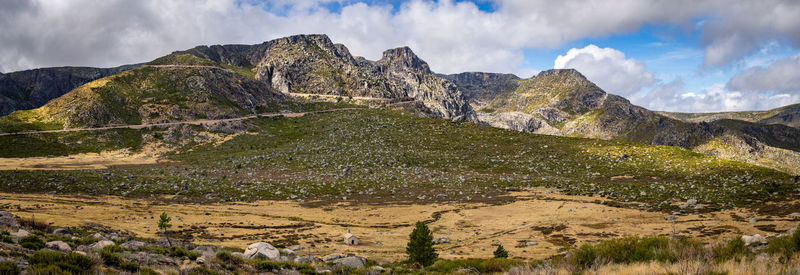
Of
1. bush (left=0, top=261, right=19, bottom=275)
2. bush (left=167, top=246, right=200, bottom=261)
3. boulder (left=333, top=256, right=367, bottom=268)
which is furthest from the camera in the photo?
boulder (left=333, top=256, right=367, bottom=268)

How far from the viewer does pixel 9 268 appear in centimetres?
814

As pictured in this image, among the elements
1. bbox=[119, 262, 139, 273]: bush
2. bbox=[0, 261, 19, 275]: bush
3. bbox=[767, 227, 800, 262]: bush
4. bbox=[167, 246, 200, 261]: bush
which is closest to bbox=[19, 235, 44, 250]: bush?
bbox=[167, 246, 200, 261]: bush

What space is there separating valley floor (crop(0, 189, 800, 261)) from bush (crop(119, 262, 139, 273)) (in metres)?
13.2

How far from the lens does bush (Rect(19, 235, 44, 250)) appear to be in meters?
12.2

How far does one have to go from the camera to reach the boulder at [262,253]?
17.1 metres

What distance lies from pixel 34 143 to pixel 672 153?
415ft

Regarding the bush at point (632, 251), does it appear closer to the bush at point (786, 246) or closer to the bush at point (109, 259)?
the bush at point (786, 246)

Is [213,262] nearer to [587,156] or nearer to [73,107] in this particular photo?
[587,156]

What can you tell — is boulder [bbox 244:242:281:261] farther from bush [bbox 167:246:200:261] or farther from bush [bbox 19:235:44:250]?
bush [bbox 19:235:44:250]

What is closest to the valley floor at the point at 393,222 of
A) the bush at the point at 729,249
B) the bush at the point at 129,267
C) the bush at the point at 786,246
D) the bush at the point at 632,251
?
the bush at the point at 632,251

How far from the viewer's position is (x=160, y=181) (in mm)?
47312

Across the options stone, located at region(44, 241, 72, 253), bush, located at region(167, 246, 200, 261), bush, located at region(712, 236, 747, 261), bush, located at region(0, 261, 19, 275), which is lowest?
bush, located at region(167, 246, 200, 261)

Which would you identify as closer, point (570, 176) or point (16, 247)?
point (16, 247)

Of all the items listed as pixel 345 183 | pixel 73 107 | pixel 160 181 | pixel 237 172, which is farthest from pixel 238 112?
pixel 345 183
